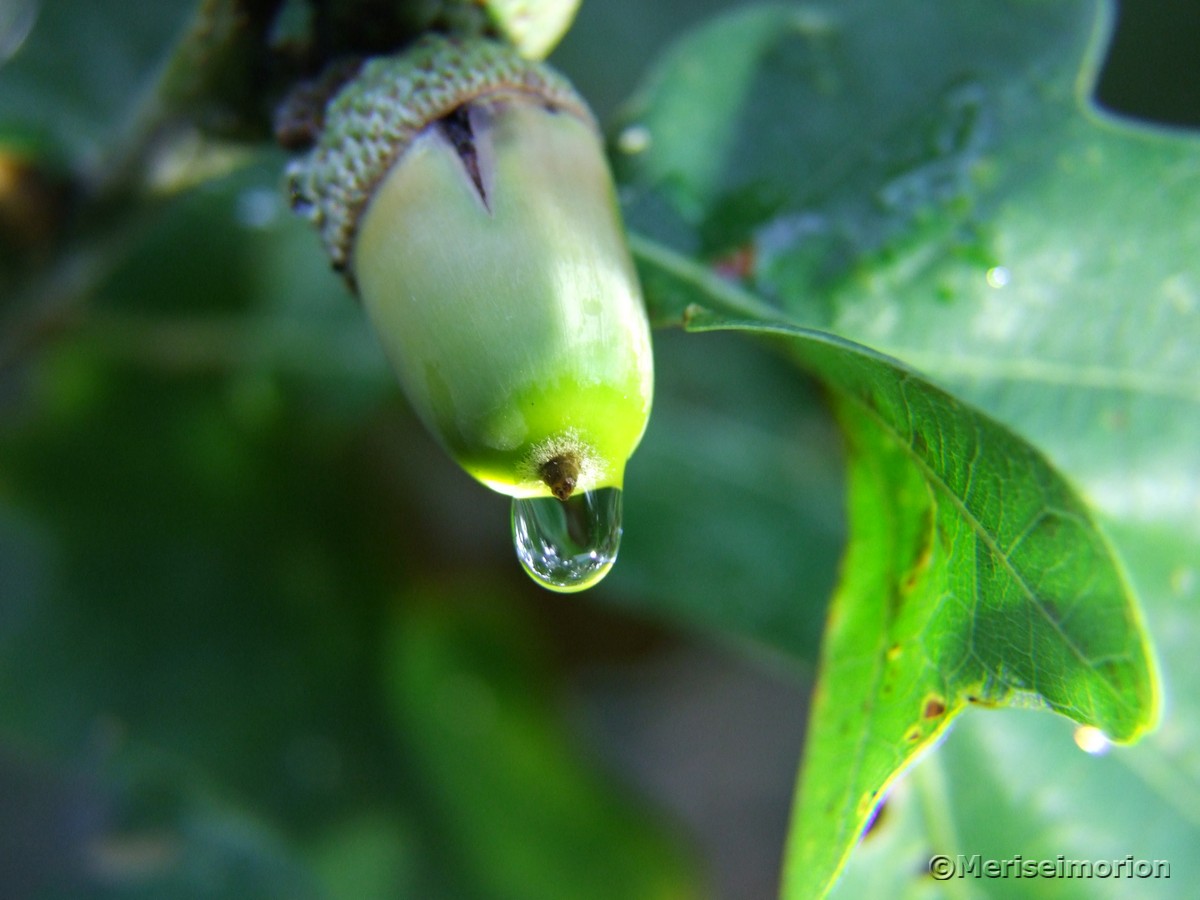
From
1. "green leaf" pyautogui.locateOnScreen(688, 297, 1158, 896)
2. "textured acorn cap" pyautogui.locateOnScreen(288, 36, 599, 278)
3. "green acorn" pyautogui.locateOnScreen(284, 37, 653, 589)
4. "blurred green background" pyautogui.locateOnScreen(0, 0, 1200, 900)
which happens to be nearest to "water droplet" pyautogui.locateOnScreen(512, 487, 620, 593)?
"green acorn" pyautogui.locateOnScreen(284, 37, 653, 589)

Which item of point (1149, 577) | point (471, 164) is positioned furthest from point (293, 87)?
point (1149, 577)

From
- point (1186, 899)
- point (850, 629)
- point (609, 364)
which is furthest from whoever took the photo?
point (1186, 899)

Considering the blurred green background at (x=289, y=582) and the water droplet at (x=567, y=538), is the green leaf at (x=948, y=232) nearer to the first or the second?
the water droplet at (x=567, y=538)

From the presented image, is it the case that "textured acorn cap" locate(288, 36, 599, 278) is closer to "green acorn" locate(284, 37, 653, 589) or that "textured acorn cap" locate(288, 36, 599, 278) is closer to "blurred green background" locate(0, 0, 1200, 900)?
"green acorn" locate(284, 37, 653, 589)

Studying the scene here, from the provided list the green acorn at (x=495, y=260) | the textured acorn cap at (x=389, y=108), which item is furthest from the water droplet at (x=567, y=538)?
the textured acorn cap at (x=389, y=108)

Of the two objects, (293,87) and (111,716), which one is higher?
(293,87)

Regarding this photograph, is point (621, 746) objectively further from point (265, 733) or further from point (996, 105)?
point (996, 105)

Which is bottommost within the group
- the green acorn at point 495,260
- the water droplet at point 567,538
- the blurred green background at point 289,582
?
the blurred green background at point 289,582
